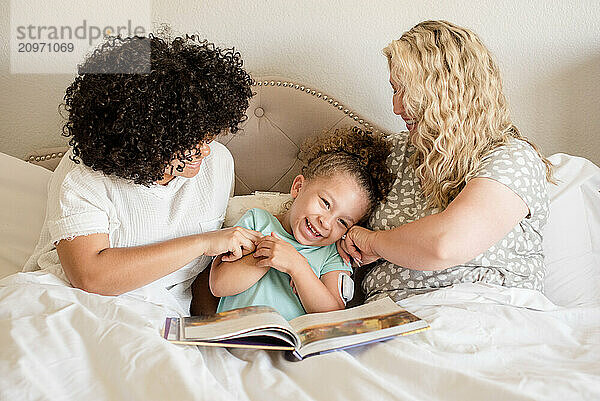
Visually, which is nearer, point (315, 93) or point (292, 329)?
point (292, 329)

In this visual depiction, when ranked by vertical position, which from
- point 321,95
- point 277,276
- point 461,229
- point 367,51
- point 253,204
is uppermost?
point 367,51

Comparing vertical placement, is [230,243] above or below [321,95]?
below

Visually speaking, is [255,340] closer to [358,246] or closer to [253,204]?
[358,246]

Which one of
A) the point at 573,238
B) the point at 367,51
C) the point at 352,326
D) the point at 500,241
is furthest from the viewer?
the point at 367,51

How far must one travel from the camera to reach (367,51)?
A: 6.86 feet

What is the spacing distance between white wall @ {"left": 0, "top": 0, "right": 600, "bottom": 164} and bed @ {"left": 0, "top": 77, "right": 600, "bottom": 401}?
498mm

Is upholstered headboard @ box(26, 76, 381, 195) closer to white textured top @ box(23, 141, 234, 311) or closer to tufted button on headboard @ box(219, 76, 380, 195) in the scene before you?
tufted button on headboard @ box(219, 76, 380, 195)

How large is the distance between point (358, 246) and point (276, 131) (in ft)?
1.76

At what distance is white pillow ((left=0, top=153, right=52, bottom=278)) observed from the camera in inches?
67.9

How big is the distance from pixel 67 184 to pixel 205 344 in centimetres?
54

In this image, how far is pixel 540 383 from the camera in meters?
1.10

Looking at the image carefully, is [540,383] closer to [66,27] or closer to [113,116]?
[113,116]

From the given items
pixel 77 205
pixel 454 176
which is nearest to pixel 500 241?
pixel 454 176

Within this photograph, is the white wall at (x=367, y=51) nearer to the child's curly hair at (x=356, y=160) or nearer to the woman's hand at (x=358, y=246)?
the child's curly hair at (x=356, y=160)
